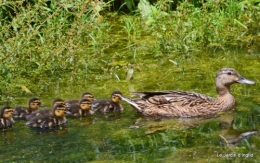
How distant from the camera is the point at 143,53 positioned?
33.0 ft

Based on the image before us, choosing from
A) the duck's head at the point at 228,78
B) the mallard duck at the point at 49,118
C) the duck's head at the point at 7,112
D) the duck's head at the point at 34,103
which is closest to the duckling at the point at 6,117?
the duck's head at the point at 7,112

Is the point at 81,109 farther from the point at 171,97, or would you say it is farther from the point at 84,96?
the point at 171,97

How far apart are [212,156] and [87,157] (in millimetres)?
989

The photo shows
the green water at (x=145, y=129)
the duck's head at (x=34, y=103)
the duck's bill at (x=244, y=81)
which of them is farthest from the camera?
the duck's bill at (x=244, y=81)

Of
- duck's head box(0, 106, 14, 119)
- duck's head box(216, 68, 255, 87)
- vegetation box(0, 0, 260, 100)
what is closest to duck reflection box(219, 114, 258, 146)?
duck's head box(216, 68, 255, 87)

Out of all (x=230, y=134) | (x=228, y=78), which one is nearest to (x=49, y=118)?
(x=230, y=134)

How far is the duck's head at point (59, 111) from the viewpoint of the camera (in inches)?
297

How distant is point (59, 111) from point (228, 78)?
5.83ft

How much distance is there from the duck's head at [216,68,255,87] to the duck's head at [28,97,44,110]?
1.77 m

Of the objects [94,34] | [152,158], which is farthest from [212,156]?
[94,34]

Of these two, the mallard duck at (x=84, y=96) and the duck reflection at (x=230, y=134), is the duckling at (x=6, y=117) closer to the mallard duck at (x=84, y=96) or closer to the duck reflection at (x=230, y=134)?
the mallard duck at (x=84, y=96)

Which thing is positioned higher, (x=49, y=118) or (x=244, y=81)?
(x=244, y=81)

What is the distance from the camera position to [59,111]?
7.54 m

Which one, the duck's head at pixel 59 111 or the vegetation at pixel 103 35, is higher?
the vegetation at pixel 103 35
